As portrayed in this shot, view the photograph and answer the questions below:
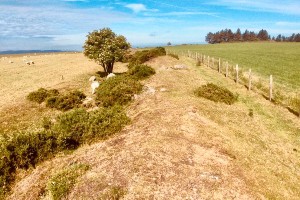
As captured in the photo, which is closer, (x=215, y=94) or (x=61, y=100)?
(x=215, y=94)

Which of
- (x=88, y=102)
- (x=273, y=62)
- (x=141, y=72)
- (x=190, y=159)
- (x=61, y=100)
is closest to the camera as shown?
(x=190, y=159)

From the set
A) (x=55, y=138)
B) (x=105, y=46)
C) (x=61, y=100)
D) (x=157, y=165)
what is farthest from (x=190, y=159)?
(x=105, y=46)

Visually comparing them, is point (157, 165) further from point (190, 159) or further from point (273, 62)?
point (273, 62)

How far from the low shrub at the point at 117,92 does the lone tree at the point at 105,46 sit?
10185mm

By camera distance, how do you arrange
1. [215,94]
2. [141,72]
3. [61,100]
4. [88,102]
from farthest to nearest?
[141,72], [88,102], [61,100], [215,94]

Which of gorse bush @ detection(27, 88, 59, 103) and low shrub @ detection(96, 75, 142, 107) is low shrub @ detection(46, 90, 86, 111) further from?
low shrub @ detection(96, 75, 142, 107)

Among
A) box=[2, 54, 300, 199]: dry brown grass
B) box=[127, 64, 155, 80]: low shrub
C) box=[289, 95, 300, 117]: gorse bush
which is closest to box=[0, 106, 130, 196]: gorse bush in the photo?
box=[2, 54, 300, 199]: dry brown grass

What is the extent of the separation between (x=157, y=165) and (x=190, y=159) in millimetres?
1569

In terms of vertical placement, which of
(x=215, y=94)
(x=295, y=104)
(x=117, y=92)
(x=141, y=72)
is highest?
(x=141, y=72)

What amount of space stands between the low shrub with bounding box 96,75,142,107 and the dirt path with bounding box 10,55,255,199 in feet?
18.1

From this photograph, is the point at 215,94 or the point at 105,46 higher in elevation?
the point at 105,46

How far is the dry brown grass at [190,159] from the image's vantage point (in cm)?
1034

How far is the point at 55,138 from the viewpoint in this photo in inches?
569

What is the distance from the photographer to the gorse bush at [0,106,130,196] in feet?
42.4
